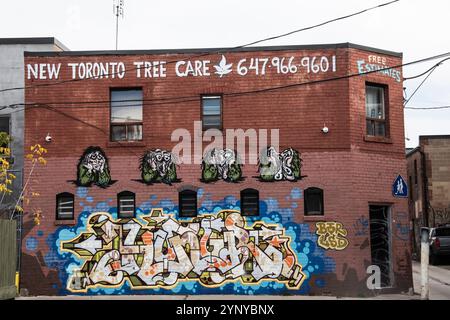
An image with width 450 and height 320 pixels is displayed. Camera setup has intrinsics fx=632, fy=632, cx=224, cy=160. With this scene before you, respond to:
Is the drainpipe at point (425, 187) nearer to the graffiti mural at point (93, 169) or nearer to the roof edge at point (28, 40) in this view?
the graffiti mural at point (93, 169)

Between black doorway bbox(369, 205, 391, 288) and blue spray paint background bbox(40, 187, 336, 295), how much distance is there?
4.86ft

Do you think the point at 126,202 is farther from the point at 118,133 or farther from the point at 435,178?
the point at 435,178

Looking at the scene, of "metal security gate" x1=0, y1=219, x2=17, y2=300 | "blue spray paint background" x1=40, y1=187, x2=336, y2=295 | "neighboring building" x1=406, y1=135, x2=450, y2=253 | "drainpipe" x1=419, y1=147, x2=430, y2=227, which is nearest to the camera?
"metal security gate" x1=0, y1=219, x2=17, y2=300

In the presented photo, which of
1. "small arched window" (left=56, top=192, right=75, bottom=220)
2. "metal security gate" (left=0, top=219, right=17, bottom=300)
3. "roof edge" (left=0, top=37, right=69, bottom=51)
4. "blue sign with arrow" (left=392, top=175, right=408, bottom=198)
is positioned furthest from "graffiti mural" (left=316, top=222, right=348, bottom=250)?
"roof edge" (left=0, top=37, right=69, bottom=51)

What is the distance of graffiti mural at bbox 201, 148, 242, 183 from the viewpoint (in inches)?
695

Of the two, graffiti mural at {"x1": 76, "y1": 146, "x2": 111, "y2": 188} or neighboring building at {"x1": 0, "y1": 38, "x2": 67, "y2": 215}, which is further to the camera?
neighboring building at {"x1": 0, "y1": 38, "x2": 67, "y2": 215}

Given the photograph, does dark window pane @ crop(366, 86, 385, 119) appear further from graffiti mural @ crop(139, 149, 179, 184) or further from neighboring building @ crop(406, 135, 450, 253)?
neighboring building @ crop(406, 135, 450, 253)

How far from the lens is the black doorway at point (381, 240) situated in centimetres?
1766

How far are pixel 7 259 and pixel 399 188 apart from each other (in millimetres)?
10727

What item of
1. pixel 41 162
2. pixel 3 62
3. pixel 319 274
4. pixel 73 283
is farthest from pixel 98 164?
pixel 319 274

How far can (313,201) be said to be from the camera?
17547 millimetres

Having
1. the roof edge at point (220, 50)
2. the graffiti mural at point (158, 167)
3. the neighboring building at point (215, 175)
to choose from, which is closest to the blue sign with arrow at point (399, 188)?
the neighboring building at point (215, 175)

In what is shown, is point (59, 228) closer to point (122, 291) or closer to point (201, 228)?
point (122, 291)

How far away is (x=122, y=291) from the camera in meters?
17.4
